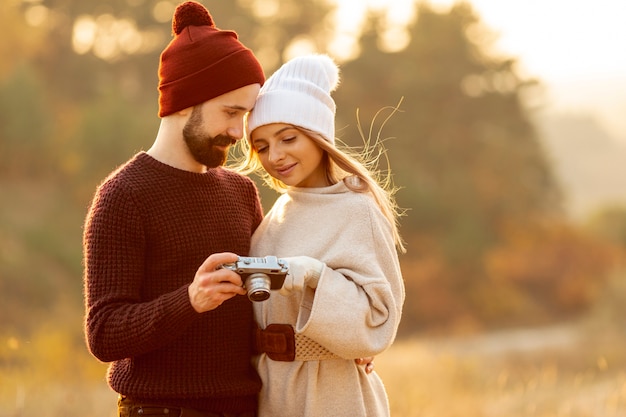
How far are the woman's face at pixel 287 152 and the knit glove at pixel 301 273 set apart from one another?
16.4 inches

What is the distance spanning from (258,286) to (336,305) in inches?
20.9

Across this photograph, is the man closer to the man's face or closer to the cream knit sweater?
the man's face

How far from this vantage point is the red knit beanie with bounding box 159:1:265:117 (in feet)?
11.2

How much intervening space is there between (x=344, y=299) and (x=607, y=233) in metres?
33.5

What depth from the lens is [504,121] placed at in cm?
3262

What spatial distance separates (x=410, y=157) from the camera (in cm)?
3083

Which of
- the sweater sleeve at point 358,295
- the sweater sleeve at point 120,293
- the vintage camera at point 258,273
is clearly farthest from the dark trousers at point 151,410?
the vintage camera at point 258,273

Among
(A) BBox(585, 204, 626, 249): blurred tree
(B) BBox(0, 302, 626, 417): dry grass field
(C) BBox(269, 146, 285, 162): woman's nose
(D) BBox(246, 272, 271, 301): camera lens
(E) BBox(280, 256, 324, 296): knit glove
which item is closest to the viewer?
(D) BBox(246, 272, 271, 301): camera lens

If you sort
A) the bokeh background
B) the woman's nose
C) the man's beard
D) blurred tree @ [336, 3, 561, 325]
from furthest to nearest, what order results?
blurred tree @ [336, 3, 561, 325], the bokeh background, the woman's nose, the man's beard

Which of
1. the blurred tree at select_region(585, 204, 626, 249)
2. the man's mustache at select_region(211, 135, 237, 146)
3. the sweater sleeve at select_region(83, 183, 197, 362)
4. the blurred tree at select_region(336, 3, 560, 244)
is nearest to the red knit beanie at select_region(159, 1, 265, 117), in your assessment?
the man's mustache at select_region(211, 135, 237, 146)

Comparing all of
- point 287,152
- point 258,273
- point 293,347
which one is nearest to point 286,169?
point 287,152

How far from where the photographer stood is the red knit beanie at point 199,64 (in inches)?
134

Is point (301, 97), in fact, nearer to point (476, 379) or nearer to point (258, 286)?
point (258, 286)

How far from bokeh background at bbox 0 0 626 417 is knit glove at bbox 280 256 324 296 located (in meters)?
17.4
